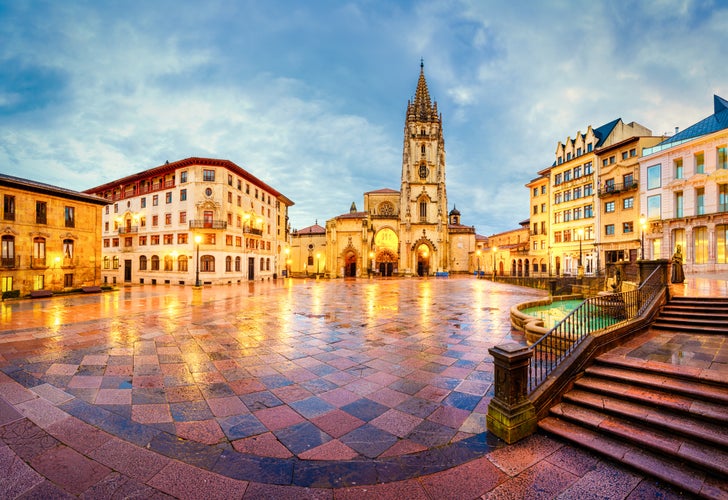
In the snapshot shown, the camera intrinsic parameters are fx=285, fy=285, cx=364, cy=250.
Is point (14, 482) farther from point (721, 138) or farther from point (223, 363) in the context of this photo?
point (721, 138)

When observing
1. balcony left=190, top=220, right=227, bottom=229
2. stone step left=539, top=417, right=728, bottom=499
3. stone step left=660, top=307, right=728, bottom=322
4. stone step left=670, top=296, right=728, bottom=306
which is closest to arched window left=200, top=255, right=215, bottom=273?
balcony left=190, top=220, right=227, bottom=229

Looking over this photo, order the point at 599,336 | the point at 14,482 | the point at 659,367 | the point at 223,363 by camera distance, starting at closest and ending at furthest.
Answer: the point at 14,482 → the point at 659,367 → the point at 599,336 → the point at 223,363

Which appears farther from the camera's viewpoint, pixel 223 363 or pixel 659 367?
pixel 223 363

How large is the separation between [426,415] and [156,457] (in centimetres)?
334

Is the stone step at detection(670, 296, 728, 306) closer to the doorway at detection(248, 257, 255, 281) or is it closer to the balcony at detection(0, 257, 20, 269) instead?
the balcony at detection(0, 257, 20, 269)

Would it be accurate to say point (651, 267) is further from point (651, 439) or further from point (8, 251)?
point (8, 251)

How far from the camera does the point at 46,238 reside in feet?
68.8

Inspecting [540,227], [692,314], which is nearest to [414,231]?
[540,227]

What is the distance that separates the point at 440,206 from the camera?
46.0m

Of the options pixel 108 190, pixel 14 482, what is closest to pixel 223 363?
pixel 14 482

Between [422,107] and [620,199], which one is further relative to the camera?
[422,107]

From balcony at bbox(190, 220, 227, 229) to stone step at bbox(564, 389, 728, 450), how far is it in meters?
32.5

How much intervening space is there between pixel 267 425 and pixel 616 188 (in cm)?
3918

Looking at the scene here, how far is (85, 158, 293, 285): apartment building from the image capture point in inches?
1209
